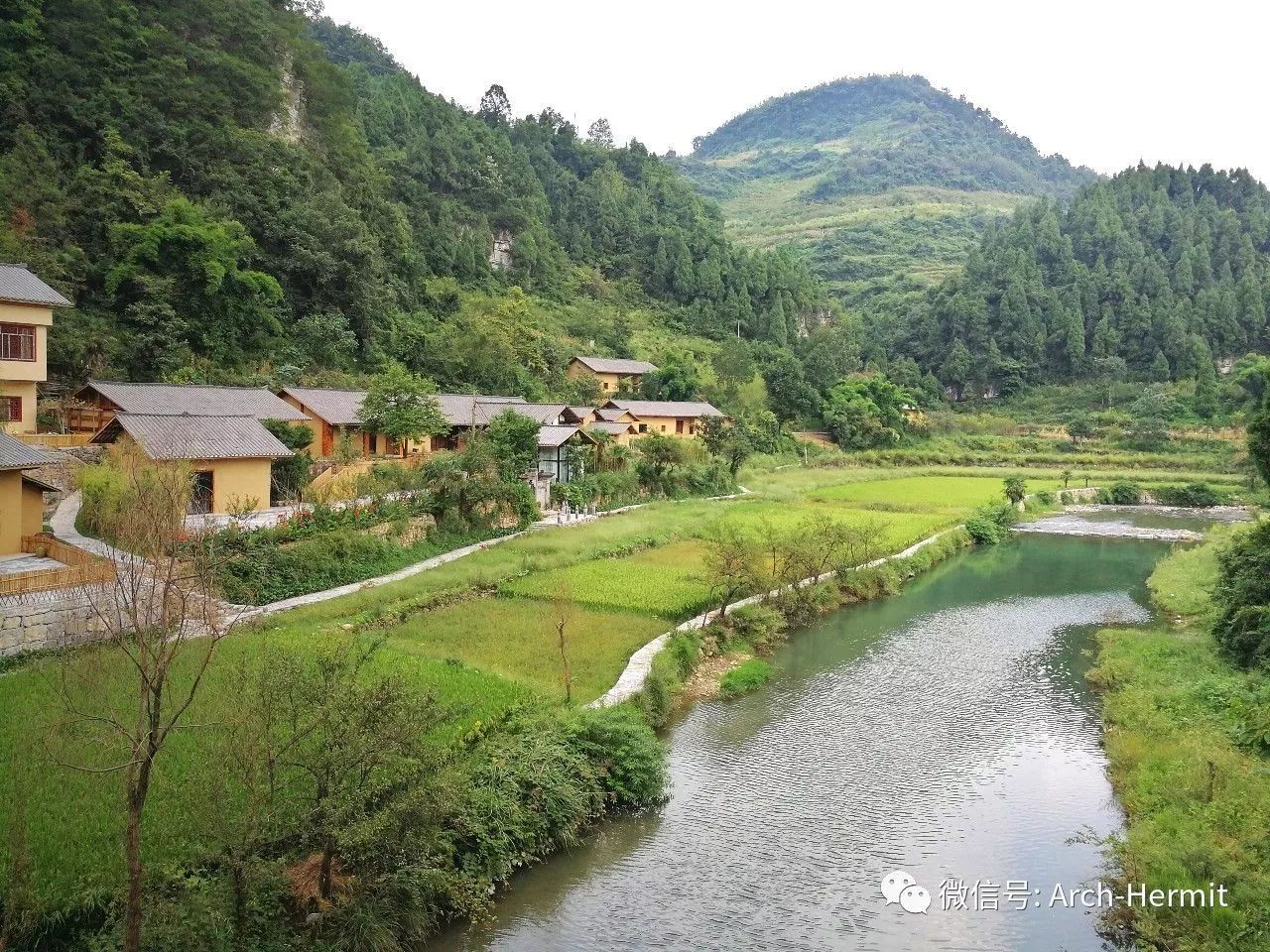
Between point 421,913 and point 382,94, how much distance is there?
74.1m

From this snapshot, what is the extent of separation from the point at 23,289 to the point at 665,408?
33296 millimetres

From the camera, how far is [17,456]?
60.8ft

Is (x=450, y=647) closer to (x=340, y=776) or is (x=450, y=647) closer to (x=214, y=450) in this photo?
(x=340, y=776)

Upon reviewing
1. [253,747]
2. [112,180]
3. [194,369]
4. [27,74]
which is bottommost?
[253,747]

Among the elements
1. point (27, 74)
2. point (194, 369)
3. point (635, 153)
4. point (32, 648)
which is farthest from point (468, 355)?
point (635, 153)

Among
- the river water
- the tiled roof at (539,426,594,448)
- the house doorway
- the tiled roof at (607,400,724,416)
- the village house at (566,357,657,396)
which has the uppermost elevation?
the village house at (566,357,657,396)

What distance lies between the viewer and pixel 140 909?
828cm

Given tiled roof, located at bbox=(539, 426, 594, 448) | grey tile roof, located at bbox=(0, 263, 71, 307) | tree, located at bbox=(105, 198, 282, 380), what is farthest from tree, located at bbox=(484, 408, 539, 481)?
grey tile roof, located at bbox=(0, 263, 71, 307)

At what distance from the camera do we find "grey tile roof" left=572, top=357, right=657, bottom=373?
57.1 metres

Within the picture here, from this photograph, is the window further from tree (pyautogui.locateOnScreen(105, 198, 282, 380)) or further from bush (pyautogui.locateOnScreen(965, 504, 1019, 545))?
bush (pyautogui.locateOnScreen(965, 504, 1019, 545))

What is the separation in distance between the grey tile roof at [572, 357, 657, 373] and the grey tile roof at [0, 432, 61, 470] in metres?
39.5

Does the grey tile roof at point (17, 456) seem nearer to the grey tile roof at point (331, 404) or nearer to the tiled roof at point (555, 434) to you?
the grey tile roof at point (331, 404)

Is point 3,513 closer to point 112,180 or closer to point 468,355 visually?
point 112,180

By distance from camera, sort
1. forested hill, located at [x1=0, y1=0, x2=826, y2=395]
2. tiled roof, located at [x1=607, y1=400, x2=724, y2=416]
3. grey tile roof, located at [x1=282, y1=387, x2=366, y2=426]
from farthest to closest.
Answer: tiled roof, located at [x1=607, y1=400, x2=724, y2=416], forested hill, located at [x1=0, y1=0, x2=826, y2=395], grey tile roof, located at [x1=282, y1=387, x2=366, y2=426]
